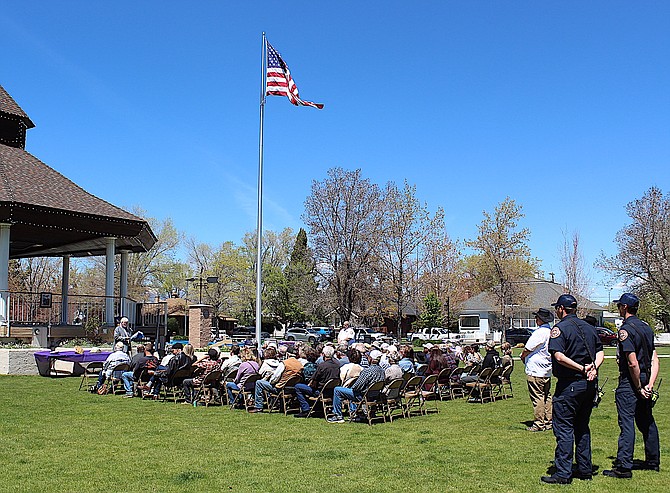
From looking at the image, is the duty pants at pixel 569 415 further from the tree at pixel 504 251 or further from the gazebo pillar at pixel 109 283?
the tree at pixel 504 251

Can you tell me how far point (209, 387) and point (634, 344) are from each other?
8695 mm

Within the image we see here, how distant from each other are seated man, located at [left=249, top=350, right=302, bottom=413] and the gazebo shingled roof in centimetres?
1058

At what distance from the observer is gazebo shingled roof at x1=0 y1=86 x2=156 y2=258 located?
20.2 meters

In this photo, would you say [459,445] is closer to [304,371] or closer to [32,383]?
[304,371]

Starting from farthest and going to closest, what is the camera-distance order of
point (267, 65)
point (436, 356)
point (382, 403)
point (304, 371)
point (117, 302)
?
1. point (117, 302)
2. point (267, 65)
3. point (436, 356)
4. point (304, 371)
5. point (382, 403)

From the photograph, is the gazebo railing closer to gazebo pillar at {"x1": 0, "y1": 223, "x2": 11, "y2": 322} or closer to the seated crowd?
gazebo pillar at {"x1": 0, "y1": 223, "x2": 11, "y2": 322}

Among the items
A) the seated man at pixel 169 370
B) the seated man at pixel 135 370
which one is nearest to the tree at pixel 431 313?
the seated man at pixel 135 370

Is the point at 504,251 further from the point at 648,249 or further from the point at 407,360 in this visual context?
the point at 407,360

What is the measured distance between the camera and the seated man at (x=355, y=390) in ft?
37.4

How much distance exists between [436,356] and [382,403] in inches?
125

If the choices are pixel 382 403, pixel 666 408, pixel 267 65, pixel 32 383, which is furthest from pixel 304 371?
pixel 267 65

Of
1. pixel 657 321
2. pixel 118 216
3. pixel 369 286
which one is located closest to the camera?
pixel 118 216

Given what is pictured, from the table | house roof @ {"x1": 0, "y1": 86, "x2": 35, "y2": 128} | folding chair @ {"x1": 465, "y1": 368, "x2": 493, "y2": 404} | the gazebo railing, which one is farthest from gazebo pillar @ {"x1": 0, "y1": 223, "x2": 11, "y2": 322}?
folding chair @ {"x1": 465, "y1": 368, "x2": 493, "y2": 404}

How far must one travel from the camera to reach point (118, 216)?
22.1m
